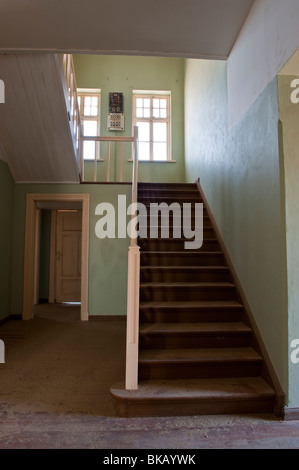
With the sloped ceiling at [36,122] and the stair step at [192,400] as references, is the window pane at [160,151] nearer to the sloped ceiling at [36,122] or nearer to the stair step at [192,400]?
the sloped ceiling at [36,122]

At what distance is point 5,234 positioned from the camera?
4.29 m

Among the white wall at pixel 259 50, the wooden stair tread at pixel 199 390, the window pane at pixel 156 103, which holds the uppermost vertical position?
the window pane at pixel 156 103

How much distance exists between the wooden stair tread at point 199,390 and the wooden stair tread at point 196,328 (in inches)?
15.0

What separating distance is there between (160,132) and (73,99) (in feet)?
9.10

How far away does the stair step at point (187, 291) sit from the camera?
2.89 m

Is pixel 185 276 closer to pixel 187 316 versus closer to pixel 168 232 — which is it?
pixel 187 316

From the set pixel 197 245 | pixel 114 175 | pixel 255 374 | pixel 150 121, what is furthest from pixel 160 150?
pixel 255 374

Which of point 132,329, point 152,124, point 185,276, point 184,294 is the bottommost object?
point 132,329

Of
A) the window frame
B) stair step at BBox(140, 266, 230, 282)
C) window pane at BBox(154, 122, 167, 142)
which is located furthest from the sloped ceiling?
window pane at BBox(154, 122, 167, 142)

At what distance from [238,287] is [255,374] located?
2.81 feet

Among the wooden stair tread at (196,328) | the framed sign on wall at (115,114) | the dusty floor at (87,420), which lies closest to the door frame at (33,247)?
the dusty floor at (87,420)

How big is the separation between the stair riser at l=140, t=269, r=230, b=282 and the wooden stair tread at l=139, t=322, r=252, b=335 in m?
0.60

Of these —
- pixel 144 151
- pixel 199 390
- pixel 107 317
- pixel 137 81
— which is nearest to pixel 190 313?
pixel 199 390

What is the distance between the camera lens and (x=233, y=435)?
1734 mm
